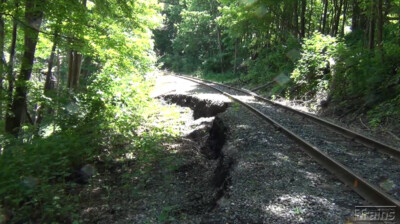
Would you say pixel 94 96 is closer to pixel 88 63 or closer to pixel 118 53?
pixel 118 53

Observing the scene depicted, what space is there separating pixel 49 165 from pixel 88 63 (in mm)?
15200

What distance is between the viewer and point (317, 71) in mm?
15008

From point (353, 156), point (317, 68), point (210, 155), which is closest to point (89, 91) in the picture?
point (210, 155)

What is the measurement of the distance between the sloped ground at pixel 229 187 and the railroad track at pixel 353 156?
0.67 ft

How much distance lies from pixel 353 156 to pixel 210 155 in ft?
11.4

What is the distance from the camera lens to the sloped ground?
429cm

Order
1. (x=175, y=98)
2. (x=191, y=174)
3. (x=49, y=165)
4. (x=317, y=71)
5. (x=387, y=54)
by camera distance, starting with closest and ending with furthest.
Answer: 1. (x=49, y=165)
2. (x=191, y=174)
3. (x=387, y=54)
4. (x=317, y=71)
5. (x=175, y=98)

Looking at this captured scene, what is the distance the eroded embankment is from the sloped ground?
27 millimetres

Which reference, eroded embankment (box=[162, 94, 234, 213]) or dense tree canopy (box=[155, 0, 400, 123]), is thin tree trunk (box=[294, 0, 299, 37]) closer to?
dense tree canopy (box=[155, 0, 400, 123])

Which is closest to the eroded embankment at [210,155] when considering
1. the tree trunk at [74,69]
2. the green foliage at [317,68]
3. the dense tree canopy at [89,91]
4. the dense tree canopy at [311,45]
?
the dense tree canopy at [89,91]

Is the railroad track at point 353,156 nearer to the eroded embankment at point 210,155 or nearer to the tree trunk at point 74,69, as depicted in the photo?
the eroded embankment at point 210,155

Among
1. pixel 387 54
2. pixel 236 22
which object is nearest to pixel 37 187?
pixel 387 54

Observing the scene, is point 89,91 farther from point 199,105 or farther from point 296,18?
point 296,18

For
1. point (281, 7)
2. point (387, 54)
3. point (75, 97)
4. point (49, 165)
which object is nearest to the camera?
point (49, 165)
